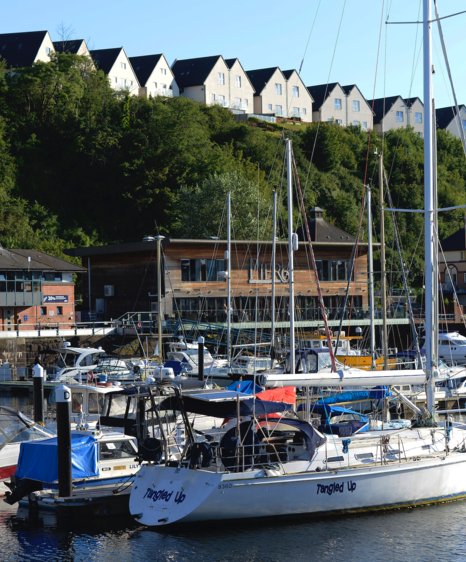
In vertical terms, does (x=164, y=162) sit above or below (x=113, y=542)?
above

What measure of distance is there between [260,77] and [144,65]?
18224 mm

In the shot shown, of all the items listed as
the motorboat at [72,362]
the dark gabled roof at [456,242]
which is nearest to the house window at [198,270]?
the motorboat at [72,362]

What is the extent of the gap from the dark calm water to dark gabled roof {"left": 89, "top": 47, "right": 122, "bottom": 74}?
9814cm

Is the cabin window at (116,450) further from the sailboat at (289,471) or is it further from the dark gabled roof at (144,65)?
the dark gabled roof at (144,65)

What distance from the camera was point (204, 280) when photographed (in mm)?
72938

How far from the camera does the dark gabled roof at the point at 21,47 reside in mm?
114500

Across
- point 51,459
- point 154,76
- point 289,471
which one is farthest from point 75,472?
point 154,76

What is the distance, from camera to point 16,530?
90.3 feet

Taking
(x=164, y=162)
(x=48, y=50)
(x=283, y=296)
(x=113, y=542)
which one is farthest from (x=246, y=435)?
(x=48, y=50)

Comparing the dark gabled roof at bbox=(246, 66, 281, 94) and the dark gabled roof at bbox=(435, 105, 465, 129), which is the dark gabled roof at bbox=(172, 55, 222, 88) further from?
the dark gabled roof at bbox=(435, 105, 465, 129)

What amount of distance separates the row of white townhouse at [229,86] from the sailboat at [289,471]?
85160 mm

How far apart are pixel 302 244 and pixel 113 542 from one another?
5171 cm

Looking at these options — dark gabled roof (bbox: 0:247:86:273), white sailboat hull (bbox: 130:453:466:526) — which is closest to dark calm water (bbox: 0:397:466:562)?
white sailboat hull (bbox: 130:453:466:526)

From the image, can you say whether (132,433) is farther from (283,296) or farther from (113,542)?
(283,296)
